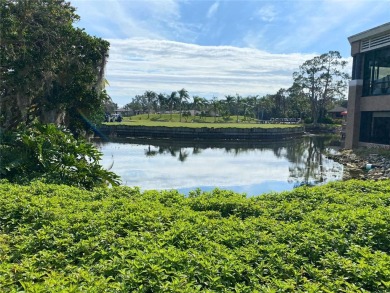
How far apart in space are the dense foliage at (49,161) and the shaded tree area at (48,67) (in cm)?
274

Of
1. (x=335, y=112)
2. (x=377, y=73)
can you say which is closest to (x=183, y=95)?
(x=335, y=112)

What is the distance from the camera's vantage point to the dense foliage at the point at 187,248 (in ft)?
7.88

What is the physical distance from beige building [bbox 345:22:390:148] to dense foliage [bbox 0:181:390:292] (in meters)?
20.1

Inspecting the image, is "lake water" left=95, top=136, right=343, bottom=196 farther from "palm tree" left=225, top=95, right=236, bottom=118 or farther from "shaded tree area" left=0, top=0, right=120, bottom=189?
"palm tree" left=225, top=95, right=236, bottom=118

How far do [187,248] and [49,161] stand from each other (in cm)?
593

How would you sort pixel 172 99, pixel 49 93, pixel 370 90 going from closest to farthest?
pixel 49 93 → pixel 370 90 → pixel 172 99

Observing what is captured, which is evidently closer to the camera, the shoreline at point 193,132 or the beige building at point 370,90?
the beige building at point 370,90

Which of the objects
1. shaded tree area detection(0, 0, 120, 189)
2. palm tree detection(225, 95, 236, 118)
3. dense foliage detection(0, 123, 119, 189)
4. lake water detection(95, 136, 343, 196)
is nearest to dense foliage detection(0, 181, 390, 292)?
dense foliage detection(0, 123, 119, 189)

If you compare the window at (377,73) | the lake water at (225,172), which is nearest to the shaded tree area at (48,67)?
the lake water at (225,172)

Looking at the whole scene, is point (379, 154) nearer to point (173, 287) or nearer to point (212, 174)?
point (212, 174)

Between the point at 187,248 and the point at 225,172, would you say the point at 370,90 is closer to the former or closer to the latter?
the point at 225,172

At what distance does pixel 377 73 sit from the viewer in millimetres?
22203

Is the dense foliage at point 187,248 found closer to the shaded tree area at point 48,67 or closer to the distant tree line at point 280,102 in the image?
the shaded tree area at point 48,67

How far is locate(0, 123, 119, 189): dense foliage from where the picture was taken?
24.5 ft
